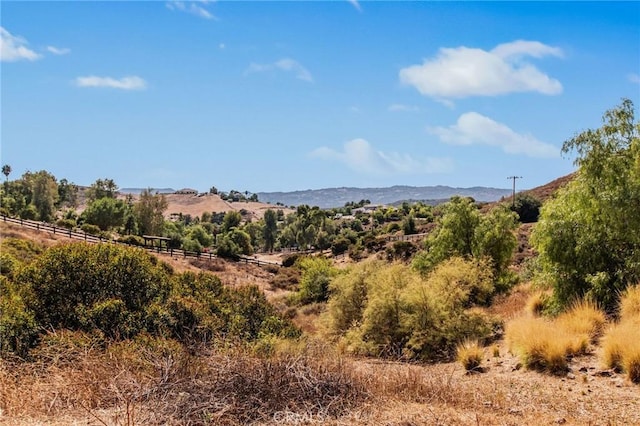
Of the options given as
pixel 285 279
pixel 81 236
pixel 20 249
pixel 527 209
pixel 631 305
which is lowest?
pixel 285 279

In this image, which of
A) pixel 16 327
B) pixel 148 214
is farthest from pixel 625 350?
pixel 148 214

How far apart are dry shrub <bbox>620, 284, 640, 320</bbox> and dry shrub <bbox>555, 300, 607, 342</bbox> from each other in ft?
2.10

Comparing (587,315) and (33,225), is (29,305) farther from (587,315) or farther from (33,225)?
(33,225)

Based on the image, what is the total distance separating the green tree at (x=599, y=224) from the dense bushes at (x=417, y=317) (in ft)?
11.3

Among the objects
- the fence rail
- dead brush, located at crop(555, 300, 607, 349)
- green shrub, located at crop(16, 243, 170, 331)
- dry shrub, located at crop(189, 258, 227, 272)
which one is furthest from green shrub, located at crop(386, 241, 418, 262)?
green shrub, located at crop(16, 243, 170, 331)

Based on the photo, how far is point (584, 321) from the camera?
13867 mm

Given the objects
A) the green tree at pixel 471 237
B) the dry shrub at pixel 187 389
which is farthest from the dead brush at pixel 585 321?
the green tree at pixel 471 237

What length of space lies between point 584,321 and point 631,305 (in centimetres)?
123

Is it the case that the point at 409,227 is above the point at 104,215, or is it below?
below

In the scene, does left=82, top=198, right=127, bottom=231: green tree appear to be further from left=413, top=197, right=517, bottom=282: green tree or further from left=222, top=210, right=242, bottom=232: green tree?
left=413, top=197, right=517, bottom=282: green tree

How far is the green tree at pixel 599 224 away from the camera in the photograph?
15.2 metres

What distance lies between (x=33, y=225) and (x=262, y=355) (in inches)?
2048

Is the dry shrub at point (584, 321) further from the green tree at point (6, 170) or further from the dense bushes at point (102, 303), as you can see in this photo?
the green tree at point (6, 170)

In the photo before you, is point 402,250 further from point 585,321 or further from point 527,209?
point 585,321
